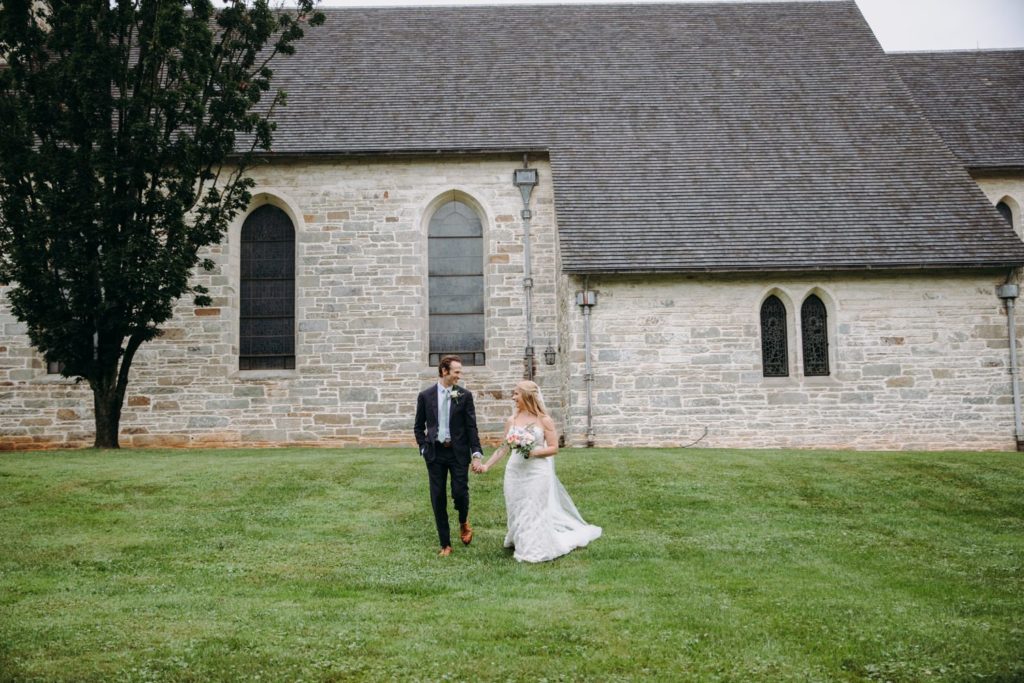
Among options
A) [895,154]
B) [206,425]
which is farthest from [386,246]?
[895,154]

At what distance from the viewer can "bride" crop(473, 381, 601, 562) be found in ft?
29.3

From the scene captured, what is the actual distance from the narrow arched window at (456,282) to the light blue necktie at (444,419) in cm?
914

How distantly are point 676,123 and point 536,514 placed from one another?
1317cm

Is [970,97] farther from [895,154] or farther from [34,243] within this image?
[34,243]

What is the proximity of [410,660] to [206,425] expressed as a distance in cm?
1267

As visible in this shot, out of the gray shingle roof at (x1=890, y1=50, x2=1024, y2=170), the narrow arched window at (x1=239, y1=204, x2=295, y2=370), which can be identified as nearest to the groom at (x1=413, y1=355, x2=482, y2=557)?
the narrow arched window at (x1=239, y1=204, x2=295, y2=370)

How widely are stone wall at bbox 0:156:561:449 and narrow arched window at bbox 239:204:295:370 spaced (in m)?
0.26

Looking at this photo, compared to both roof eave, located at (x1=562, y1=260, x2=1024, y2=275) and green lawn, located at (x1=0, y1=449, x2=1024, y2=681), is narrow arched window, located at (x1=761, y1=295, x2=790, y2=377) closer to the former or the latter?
roof eave, located at (x1=562, y1=260, x2=1024, y2=275)

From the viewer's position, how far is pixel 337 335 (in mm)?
18000

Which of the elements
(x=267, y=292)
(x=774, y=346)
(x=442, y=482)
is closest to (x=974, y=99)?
(x=774, y=346)

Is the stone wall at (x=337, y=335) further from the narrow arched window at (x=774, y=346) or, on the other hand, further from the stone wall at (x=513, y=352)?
the narrow arched window at (x=774, y=346)

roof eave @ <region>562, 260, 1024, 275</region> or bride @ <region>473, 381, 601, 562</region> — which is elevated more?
roof eave @ <region>562, 260, 1024, 275</region>

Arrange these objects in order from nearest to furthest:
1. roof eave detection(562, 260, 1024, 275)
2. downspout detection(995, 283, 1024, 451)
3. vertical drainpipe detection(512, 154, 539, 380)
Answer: roof eave detection(562, 260, 1024, 275)
downspout detection(995, 283, 1024, 451)
vertical drainpipe detection(512, 154, 539, 380)

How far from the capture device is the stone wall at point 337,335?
17.7 m
